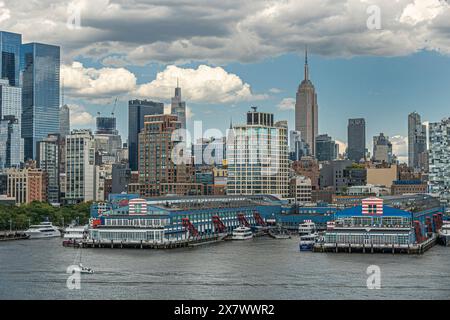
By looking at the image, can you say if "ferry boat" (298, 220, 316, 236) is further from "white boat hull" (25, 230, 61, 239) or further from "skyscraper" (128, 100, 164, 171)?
"skyscraper" (128, 100, 164, 171)

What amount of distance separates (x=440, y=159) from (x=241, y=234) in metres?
47.4

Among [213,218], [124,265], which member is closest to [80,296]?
[124,265]

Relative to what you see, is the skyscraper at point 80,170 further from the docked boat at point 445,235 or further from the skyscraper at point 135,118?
the docked boat at point 445,235

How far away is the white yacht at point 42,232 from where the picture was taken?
85438 mm

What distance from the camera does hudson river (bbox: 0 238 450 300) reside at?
137 feet

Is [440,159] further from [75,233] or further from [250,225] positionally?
[75,233]

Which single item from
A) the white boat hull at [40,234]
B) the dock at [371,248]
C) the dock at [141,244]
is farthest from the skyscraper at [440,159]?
the dock at [371,248]

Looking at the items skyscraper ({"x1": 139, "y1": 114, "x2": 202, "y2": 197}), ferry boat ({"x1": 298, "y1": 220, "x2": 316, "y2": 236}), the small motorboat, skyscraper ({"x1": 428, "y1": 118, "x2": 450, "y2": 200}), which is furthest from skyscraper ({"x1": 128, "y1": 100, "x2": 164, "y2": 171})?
the small motorboat

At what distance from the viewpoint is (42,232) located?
284 feet

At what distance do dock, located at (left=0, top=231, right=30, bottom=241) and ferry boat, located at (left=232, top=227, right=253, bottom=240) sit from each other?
20.7 metres

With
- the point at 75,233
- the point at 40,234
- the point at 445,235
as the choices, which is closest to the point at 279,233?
the point at 445,235

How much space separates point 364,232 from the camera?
2511 inches

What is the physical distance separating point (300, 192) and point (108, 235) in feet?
205
